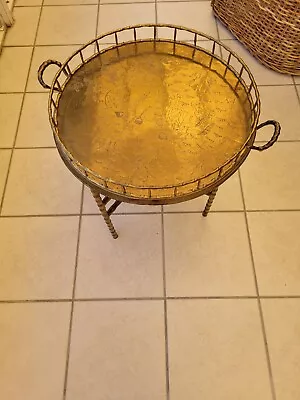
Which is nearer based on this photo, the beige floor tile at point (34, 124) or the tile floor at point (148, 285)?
the tile floor at point (148, 285)

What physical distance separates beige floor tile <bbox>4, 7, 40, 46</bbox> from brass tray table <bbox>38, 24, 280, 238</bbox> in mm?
825

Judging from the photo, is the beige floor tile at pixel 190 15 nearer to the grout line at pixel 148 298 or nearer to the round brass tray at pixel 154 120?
the round brass tray at pixel 154 120

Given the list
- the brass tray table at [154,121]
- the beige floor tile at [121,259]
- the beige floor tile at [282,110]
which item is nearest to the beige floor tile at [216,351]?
the beige floor tile at [121,259]

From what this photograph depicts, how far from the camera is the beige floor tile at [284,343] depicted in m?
1.23

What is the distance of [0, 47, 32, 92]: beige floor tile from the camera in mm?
1752

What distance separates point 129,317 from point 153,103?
64cm

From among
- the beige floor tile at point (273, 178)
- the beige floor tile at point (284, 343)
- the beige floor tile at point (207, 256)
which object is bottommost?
the beige floor tile at point (284, 343)

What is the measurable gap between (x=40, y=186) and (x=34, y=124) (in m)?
0.27

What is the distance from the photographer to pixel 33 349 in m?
1.28

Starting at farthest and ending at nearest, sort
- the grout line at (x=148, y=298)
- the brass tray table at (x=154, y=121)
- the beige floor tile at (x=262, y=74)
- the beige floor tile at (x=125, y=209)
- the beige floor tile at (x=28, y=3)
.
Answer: the beige floor tile at (x=28, y=3)
the beige floor tile at (x=262, y=74)
the beige floor tile at (x=125, y=209)
the grout line at (x=148, y=298)
the brass tray table at (x=154, y=121)

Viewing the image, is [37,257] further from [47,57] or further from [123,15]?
[123,15]

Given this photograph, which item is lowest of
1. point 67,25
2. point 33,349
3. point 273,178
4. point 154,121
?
point 33,349

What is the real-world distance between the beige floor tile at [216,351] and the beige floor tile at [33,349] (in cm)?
33

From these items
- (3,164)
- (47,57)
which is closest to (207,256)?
(3,164)
